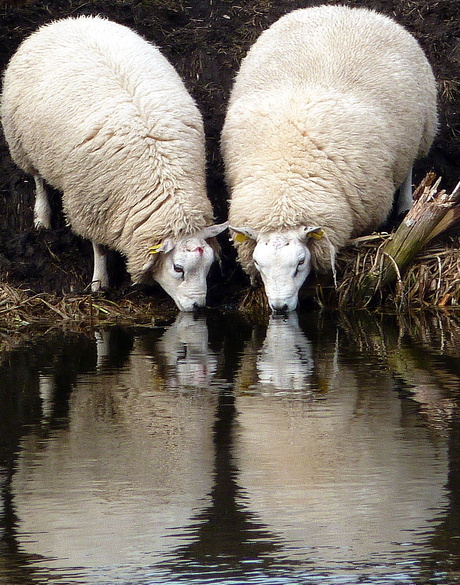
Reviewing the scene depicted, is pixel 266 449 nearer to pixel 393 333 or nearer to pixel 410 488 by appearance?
pixel 410 488

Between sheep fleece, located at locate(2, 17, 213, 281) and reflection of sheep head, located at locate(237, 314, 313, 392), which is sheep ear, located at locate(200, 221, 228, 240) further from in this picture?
reflection of sheep head, located at locate(237, 314, 313, 392)

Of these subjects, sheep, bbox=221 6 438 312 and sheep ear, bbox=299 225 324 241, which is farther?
sheep, bbox=221 6 438 312

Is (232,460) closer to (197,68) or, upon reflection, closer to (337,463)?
(337,463)

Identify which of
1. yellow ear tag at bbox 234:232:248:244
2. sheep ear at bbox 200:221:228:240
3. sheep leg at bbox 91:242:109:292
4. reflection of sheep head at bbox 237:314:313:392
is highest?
sheep ear at bbox 200:221:228:240

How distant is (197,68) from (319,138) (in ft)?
10.4

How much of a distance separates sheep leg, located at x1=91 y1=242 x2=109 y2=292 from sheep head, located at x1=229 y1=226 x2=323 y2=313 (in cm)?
128

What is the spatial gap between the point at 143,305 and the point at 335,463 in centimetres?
379

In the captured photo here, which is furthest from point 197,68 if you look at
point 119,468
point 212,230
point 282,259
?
point 119,468

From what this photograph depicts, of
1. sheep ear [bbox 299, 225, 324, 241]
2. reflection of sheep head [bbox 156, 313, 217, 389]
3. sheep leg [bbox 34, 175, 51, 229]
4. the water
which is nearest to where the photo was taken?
the water

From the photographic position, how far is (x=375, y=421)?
524cm

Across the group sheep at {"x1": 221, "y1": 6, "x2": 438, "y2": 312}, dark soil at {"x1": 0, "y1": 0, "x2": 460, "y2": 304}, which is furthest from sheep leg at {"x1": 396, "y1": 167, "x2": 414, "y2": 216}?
dark soil at {"x1": 0, "y1": 0, "x2": 460, "y2": 304}

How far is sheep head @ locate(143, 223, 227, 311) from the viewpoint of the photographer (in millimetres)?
7820

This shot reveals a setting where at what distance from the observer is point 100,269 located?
8.42 metres

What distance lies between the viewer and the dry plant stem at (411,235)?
7.99 m
